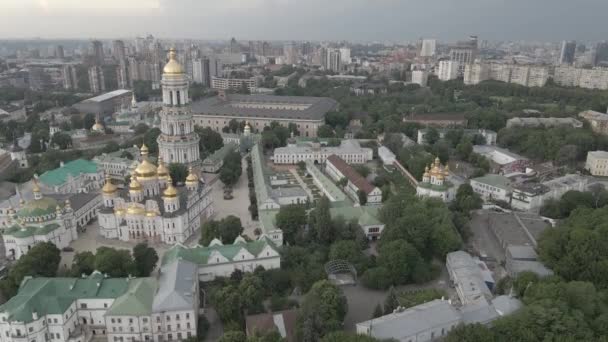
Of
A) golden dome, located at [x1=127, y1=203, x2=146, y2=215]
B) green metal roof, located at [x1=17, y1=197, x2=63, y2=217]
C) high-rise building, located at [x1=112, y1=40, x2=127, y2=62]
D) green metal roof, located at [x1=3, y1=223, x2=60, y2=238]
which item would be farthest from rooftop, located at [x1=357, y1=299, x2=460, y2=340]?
high-rise building, located at [x1=112, y1=40, x2=127, y2=62]

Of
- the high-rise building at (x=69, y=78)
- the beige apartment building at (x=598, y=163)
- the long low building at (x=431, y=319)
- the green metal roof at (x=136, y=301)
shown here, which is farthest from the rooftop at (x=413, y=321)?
the high-rise building at (x=69, y=78)

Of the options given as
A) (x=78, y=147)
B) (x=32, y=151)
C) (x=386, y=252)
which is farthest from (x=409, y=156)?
(x=32, y=151)

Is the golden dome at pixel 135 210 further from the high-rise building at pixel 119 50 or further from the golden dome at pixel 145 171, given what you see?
the high-rise building at pixel 119 50

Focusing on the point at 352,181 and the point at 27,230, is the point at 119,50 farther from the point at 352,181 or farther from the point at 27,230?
the point at 27,230

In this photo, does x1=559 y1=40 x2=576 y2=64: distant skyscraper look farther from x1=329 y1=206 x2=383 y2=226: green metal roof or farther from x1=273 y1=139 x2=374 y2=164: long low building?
x1=329 y1=206 x2=383 y2=226: green metal roof

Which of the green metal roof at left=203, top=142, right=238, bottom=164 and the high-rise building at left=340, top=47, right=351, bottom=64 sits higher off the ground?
the high-rise building at left=340, top=47, right=351, bottom=64

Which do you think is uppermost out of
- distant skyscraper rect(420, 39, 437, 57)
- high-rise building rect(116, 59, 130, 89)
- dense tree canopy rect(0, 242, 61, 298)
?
distant skyscraper rect(420, 39, 437, 57)
